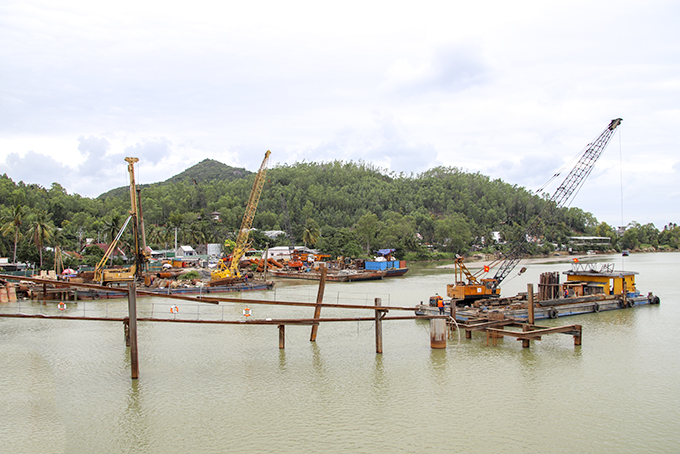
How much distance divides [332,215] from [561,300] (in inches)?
4298

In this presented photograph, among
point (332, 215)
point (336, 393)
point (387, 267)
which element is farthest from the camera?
point (332, 215)

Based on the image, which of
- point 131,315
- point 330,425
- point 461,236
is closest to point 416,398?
point 330,425

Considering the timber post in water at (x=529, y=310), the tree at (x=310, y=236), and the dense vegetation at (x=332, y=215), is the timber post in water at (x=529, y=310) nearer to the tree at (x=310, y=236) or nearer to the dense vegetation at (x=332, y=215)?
the dense vegetation at (x=332, y=215)

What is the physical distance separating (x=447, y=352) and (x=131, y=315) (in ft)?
43.1

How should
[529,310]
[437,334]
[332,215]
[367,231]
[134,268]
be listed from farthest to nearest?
[332,215] < [367,231] < [134,268] < [529,310] < [437,334]

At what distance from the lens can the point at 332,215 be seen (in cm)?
13825

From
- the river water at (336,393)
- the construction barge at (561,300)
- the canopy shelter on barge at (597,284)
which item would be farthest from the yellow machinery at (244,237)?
the canopy shelter on barge at (597,284)

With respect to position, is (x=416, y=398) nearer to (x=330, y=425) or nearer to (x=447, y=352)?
(x=330, y=425)

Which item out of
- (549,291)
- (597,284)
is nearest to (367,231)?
(597,284)

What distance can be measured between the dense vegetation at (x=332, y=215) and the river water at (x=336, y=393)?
133 ft

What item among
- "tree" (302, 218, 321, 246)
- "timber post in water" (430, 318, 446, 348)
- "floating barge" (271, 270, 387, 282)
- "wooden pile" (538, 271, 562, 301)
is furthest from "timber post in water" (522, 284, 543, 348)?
"tree" (302, 218, 321, 246)

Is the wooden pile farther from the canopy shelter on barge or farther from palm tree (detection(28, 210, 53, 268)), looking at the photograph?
palm tree (detection(28, 210, 53, 268))

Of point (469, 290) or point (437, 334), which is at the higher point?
point (469, 290)

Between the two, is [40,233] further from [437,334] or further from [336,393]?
[336,393]
